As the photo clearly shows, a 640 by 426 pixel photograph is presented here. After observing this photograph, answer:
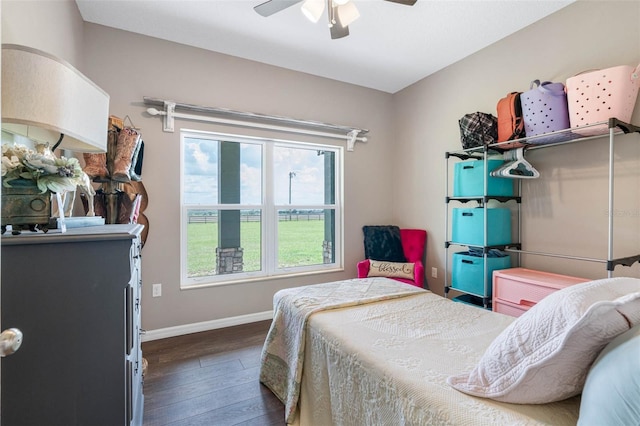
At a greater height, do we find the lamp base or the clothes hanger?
the clothes hanger

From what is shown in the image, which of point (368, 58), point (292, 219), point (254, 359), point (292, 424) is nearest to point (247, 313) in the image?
point (254, 359)

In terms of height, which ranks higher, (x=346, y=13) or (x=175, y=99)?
(x=346, y=13)

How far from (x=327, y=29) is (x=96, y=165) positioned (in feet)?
6.86

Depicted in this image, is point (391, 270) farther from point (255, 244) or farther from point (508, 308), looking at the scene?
point (255, 244)

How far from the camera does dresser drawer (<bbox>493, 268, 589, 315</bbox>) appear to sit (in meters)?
2.09

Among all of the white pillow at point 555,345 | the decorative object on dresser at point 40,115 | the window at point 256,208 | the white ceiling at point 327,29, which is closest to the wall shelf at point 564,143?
the white ceiling at point 327,29

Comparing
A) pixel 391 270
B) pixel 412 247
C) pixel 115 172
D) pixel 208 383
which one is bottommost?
pixel 208 383

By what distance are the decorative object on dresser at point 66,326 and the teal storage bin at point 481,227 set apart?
2.52 m

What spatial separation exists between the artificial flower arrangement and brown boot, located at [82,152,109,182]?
902 mm

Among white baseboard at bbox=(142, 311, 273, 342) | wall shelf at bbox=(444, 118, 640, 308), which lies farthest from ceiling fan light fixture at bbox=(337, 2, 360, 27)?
white baseboard at bbox=(142, 311, 273, 342)

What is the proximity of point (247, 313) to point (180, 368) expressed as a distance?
0.97 m

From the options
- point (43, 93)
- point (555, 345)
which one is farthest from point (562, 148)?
point (43, 93)

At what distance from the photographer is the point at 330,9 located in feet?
6.38

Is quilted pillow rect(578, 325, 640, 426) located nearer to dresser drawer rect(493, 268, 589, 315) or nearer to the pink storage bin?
dresser drawer rect(493, 268, 589, 315)
